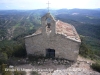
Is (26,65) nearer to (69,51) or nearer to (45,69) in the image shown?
(45,69)

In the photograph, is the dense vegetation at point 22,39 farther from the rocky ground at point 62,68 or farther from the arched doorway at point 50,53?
the rocky ground at point 62,68

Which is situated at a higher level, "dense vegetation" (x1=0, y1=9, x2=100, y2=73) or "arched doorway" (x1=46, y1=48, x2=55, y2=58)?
"arched doorway" (x1=46, y1=48, x2=55, y2=58)

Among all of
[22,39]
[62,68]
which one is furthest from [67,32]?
[22,39]

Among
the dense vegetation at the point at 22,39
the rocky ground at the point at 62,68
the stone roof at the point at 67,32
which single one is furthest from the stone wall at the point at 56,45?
the dense vegetation at the point at 22,39

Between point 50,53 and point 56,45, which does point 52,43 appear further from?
point 50,53

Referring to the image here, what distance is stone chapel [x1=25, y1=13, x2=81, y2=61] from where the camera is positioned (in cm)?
1479

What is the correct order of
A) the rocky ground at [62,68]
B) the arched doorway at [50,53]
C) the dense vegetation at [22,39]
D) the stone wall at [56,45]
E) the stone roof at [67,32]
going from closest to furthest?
the rocky ground at [62,68]
the stone wall at [56,45]
the stone roof at [67,32]
the arched doorway at [50,53]
the dense vegetation at [22,39]

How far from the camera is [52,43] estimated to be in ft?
50.1

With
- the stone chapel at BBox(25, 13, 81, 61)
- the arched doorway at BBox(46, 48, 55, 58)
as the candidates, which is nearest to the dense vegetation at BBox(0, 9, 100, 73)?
the stone chapel at BBox(25, 13, 81, 61)

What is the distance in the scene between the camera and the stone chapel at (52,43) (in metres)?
14.8

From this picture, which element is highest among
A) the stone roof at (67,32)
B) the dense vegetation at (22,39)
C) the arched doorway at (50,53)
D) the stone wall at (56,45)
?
the stone roof at (67,32)

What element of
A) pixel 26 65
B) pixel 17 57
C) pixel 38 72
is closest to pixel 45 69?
pixel 38 72

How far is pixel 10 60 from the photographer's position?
15.1 m

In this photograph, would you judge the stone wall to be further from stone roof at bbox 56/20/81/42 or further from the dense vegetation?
the dense vegetation
